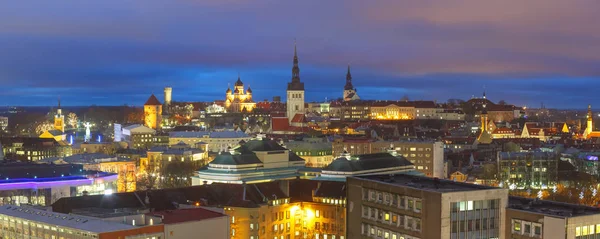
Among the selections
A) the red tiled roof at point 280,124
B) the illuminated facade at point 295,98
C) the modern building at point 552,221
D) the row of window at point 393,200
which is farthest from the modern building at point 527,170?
the illuminated facade at point 295,98

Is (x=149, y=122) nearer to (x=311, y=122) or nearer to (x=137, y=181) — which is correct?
(x=311, y=122)

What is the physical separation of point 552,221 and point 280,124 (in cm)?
12879

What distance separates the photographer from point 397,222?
4019 cm

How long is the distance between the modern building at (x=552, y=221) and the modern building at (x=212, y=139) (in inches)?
4133

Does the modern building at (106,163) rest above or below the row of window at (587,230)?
below

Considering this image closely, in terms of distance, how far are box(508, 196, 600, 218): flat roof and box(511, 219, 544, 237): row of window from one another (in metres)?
0.70

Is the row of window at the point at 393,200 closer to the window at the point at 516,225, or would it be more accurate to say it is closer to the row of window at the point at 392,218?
the row of window at the point at 392,218

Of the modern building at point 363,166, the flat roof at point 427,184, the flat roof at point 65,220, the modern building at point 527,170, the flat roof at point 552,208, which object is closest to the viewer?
the flat roof at point 552,208

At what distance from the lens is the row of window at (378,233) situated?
132ft

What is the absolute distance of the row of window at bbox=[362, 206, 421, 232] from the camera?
3903cm

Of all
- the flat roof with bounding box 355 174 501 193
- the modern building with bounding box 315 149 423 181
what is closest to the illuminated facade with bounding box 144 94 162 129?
the modern building with bounding box 315 149 423 181

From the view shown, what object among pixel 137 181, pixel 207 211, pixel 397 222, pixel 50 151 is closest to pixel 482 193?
pixel 397 222

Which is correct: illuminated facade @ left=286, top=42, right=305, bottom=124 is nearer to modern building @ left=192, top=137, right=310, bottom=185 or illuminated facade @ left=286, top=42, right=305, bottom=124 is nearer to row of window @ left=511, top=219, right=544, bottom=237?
modern building @ left=192, top=137, right=310, bottom=185

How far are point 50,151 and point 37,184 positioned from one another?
187 ft
